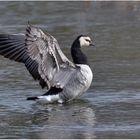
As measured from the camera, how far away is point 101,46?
15.7m

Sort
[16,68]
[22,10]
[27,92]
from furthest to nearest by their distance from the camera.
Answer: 1. [22,10]
2. [16,68]
3. [27,92]

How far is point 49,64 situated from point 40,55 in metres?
0.24

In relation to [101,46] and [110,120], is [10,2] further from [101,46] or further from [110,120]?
[110,120]

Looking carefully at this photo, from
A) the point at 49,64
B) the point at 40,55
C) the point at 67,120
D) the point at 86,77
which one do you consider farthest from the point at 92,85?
the point at 67,120

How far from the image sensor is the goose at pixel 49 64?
35.6 feet

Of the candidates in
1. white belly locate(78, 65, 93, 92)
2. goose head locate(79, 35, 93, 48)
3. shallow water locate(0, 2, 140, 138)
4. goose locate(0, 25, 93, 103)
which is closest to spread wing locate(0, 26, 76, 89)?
goose locate(0, 25, 93, 103)

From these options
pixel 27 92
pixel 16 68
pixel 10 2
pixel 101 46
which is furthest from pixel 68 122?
pixel 10 2

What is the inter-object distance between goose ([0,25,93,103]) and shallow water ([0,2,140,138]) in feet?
0.69

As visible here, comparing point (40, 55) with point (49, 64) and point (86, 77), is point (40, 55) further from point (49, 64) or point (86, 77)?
point (86, 77)

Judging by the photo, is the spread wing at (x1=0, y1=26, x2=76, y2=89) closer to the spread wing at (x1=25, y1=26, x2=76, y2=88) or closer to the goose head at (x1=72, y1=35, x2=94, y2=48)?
the spread wing at (x1=25, y1=26, x2=76, y2=88)

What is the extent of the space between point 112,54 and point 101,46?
0.84m

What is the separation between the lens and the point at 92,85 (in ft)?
40.3

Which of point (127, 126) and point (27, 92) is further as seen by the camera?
point (27, 92)

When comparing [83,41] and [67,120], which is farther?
[83,41]
